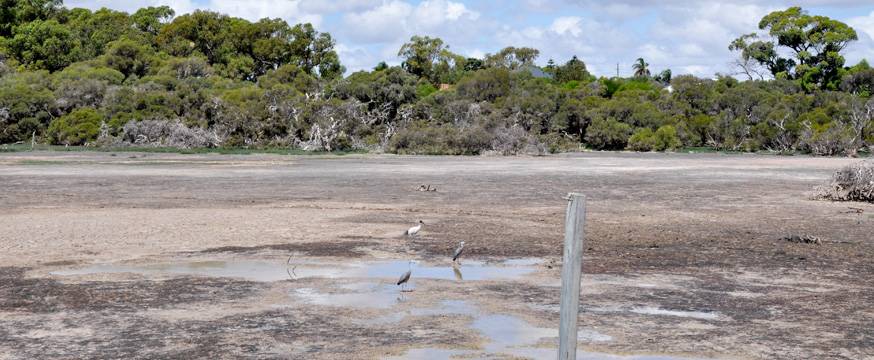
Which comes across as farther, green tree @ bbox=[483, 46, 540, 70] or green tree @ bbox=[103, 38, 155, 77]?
green tree @ bbox=[483, 46, 540, 70]

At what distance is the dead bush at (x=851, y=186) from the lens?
22.7m

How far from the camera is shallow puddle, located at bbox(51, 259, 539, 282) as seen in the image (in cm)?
1253

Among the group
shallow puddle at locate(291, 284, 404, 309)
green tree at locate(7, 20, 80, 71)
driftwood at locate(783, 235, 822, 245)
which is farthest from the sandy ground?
green tree at locate(7, 20, 80, 71)

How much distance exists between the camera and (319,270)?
42.5 feet

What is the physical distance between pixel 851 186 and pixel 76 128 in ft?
135

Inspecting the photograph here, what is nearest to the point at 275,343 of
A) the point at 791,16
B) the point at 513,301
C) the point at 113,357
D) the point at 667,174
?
the point at 113,357

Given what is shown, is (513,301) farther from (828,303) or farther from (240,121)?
(240,121)

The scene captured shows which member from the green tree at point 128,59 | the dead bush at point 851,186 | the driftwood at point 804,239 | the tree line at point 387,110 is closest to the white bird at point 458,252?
the driftwood at point 804,239

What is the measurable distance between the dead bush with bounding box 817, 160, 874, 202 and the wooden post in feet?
57.5

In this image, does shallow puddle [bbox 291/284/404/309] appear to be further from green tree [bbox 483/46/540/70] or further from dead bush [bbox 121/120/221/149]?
green tree [bbox 483/46/540/70]

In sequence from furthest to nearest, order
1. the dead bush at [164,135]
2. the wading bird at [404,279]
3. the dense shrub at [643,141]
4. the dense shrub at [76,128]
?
the dense shrub at [643,141]
the dense shrub at [76,128]
the dead bush at [164,135]
the wading bird at [404,279]

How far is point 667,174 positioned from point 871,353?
2442 centimetres

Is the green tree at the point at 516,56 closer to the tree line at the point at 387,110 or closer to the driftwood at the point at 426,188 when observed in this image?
the tree line at the point at 387,110

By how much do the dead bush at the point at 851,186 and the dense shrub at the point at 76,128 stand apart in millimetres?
39594
